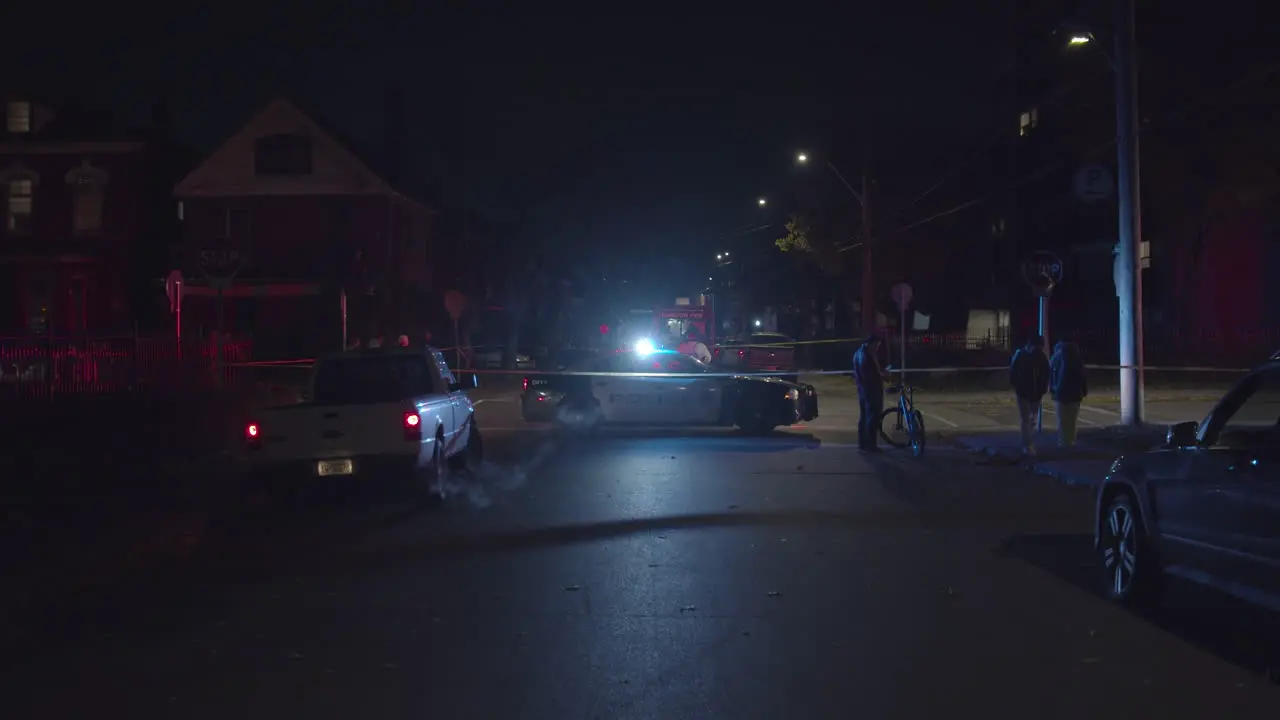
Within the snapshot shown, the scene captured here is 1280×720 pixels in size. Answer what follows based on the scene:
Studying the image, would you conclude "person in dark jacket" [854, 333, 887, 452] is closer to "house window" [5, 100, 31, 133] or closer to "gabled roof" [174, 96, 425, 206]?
"gabled roof" [174, 96, 425, 206]

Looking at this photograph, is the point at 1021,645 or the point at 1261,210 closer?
the point at 1021,645

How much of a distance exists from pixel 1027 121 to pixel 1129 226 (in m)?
29.1

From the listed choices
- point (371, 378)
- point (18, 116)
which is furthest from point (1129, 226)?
point (18, 116)

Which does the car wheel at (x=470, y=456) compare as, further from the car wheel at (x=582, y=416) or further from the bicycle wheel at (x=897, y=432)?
the bicycle wheel at (x=897, y=432)

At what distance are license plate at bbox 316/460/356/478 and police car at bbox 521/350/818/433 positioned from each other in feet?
26.2

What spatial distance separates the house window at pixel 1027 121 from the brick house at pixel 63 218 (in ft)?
98.8

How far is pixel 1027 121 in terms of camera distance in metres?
48.3

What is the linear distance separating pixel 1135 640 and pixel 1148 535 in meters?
0.89

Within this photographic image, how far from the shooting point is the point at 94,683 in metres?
6.53

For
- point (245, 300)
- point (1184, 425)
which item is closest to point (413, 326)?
point (245, 300)

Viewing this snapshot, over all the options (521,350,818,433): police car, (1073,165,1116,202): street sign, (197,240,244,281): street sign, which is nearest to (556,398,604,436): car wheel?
(521,350,818,433): police car

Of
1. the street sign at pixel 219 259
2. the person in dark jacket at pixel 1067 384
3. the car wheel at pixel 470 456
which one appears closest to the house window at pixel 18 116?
the street sign at pixel 219 259

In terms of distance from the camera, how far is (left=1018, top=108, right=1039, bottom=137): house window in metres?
43.7

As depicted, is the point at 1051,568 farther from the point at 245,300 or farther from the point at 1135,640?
the point at 245,300
